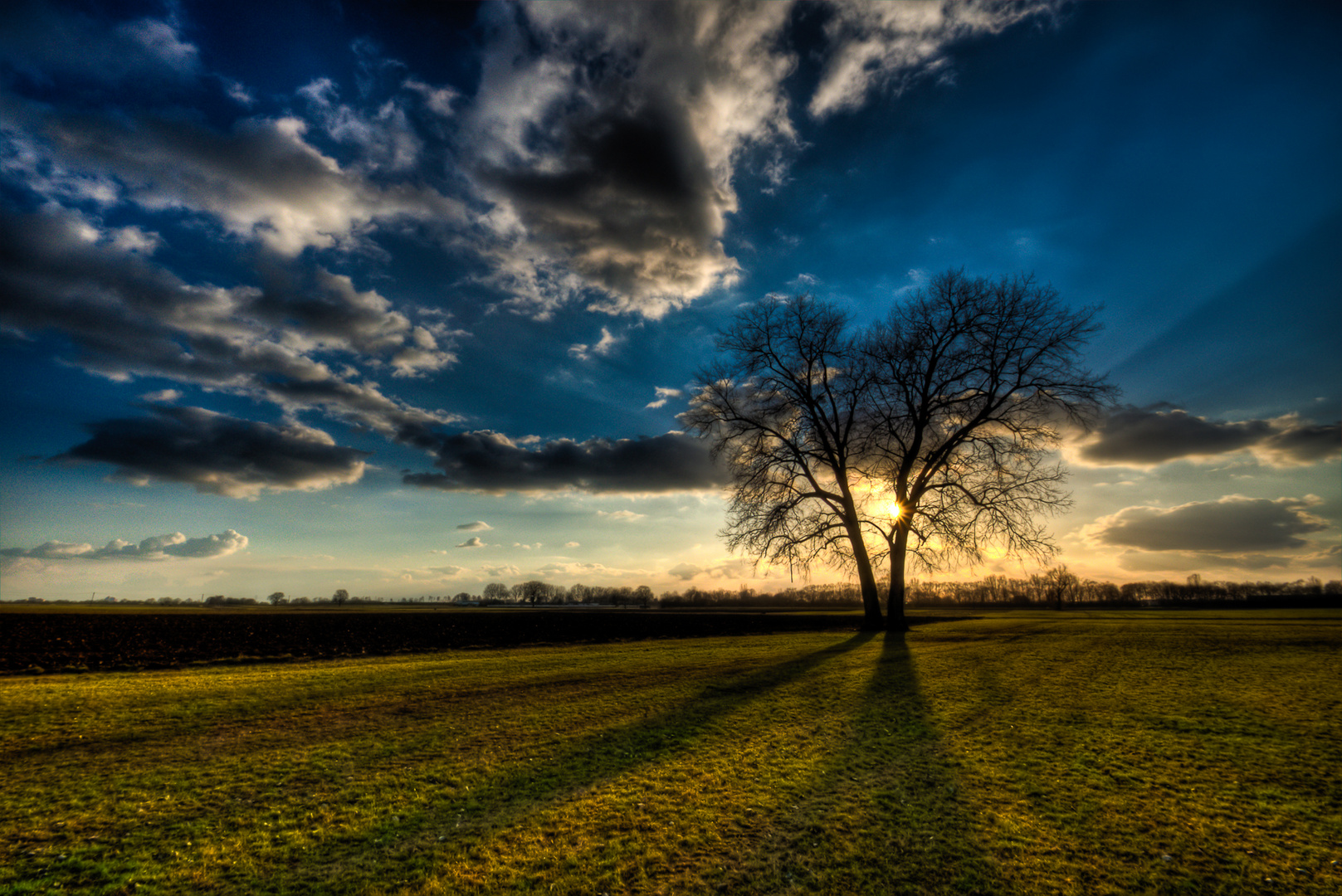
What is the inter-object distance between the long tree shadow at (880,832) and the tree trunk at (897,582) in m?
18.3

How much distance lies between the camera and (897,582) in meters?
24.8

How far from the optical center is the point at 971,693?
10.6 m

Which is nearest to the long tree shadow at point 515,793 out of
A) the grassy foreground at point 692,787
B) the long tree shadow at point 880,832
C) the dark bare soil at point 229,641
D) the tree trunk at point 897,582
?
the grassy foreground at point 692,787

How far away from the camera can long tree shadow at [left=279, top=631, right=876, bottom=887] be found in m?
4.85

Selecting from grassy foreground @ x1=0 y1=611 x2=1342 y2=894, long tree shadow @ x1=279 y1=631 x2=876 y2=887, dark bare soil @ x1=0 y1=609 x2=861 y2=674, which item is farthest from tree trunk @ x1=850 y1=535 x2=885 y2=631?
long tree shadow @ x1=279 y1=631 x2=876 y2=887

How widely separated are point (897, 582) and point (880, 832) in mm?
21777

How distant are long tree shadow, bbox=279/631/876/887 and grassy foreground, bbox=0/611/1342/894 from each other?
0.04 meters

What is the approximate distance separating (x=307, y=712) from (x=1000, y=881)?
453 inches

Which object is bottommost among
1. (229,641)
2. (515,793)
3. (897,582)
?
(229,641)

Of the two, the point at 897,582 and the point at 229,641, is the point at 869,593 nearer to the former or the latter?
the point at 897,582

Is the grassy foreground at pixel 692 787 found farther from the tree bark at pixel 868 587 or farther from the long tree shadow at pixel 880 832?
the tree bark at pixel 868 587

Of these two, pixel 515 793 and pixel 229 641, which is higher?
pixel 515 793

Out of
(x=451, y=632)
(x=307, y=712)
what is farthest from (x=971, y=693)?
(x=451, y=632)

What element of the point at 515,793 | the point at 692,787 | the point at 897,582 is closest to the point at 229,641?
the point at 515,793
